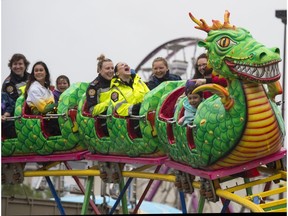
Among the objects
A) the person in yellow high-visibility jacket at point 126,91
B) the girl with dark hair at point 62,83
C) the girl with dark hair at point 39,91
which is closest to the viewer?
the person in yellow high-visibility jacket at point 126,91

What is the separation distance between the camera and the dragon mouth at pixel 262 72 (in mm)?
8961

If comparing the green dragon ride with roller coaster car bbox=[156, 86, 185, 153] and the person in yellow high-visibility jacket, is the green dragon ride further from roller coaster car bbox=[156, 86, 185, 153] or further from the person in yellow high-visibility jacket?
the person in yellow high-visibility jacket

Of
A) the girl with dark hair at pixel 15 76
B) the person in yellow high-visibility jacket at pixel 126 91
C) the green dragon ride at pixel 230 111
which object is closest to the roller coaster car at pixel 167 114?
the green dragon ride at pixel 230 111

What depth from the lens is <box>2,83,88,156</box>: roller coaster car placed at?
38.5 feet

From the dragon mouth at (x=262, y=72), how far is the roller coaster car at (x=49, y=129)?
119 inches

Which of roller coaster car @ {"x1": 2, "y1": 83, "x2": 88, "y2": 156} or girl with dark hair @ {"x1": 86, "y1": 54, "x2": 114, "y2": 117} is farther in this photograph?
roller coaster car @ {"x1": 2, "y1": 83, "x2": 88, "y2": 156}

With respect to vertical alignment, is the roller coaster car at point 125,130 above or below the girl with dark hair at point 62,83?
below

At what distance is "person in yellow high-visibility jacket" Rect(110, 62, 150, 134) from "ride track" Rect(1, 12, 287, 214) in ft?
0.30

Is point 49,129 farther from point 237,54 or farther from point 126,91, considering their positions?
point 237,54

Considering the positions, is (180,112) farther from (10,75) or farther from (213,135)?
(10,75)

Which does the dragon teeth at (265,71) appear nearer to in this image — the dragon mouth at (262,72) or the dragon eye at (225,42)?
the dragon mouth at (262,72)

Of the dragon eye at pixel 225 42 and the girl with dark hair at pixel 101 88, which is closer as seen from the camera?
the dragon eye at pixel 225 42

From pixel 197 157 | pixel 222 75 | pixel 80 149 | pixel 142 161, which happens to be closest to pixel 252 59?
pixel 222 75

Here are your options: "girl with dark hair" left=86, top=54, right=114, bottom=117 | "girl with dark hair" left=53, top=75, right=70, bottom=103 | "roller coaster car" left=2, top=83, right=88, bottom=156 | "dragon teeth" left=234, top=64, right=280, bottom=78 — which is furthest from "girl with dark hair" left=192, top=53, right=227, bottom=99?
"girl with dark hair" left=53, top=75, right=70, bottom=103
